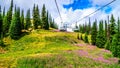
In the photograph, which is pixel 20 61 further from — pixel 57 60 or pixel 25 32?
pixel 25 32

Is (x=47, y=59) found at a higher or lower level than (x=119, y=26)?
lower

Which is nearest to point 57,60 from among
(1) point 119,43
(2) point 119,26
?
(1) point 119,43

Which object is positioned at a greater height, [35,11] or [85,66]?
[35,11]

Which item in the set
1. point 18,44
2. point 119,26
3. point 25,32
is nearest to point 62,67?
point 119,26

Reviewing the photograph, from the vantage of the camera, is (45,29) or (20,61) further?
(45,29)

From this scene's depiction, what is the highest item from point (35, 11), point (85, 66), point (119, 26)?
point (35, 11)

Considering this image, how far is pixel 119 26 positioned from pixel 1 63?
34942 millimetres

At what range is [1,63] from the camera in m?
43.1

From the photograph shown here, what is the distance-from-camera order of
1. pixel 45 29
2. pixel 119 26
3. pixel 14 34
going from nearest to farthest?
pixel 119 26
pixel 14 34
pixel 45 29

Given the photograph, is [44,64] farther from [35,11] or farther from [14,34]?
[35,11]

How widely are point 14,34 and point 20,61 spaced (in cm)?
5271

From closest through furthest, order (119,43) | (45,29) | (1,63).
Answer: (1,63)
(119,43)
(45,29)

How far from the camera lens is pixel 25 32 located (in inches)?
4117

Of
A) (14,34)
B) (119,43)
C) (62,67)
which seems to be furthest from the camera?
(14,34)
